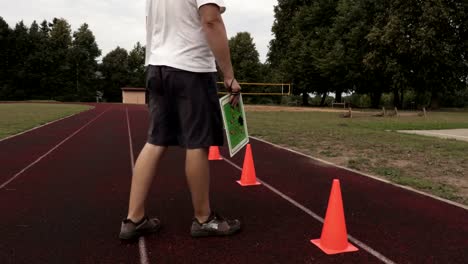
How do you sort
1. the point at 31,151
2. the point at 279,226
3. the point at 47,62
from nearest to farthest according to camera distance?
the point at 279,226
the point at 31,151
the point at 47,62

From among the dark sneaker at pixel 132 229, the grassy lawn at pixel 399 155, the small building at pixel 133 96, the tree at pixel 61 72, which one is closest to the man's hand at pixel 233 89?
the dark sneaker at pixel 132 229

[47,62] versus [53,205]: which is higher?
[47,62]

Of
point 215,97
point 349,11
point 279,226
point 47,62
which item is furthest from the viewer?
point 47,62

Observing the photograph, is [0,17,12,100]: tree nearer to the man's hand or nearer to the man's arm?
the man's hand

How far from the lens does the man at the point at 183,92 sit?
3057mm

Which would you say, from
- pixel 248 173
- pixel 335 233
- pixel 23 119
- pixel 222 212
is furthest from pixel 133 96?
pixel 335 233

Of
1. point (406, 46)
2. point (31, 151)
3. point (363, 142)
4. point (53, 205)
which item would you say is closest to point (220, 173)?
point (53, 205)

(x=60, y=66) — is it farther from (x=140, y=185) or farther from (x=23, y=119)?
(x=140, y=185)

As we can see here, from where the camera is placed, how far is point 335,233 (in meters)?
3.14

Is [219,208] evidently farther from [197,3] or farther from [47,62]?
[47,62]

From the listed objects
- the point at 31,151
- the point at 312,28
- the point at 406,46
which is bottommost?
the point at 31,151

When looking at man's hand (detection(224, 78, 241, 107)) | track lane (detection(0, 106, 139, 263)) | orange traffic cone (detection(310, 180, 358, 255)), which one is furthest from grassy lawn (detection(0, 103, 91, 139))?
orange traffic cone (detection(310, 180, 358, 255))

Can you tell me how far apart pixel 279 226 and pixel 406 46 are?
30.2m

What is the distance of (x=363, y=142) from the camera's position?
33.4 ft
